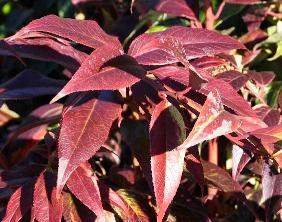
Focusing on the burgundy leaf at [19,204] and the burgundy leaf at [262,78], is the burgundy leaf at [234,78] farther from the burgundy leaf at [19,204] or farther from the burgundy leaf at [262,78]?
the burgundy leaf at [19,204]

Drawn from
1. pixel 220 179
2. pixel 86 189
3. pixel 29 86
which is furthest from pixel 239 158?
pixel 29 86

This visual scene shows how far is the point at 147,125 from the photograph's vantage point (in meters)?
1.02

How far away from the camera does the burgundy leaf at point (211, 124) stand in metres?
0.64

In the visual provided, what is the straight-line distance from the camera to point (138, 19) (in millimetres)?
1571

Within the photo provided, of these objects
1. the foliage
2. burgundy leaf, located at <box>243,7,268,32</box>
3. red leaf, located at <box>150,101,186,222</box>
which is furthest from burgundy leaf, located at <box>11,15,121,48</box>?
burgundy leaf, located at <box>243,7,268,32</box>

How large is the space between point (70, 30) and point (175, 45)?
0.62 feet

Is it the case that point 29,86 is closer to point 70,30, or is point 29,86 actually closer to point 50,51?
point 50,51

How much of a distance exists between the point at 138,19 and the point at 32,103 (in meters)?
0.46

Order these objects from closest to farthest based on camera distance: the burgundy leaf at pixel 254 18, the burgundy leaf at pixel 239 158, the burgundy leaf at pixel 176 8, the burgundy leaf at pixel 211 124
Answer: the burgundy leaf at pixel 211 124 < the burgundy leaf at pixel 239 158 < the burgundy leaf at pixel 176 8 < the burgundy leaf at pixel 254 18

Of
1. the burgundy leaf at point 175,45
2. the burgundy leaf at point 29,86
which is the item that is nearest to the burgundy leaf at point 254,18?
the burgundy leaf at point 175,45

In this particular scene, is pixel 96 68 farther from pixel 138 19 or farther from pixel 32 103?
pixel 32 103

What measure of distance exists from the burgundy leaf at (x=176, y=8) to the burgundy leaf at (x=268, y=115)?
0.30 metres

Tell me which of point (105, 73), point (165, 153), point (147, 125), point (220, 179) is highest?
point (105, 73)

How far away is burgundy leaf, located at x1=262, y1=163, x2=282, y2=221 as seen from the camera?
0.98 meters
